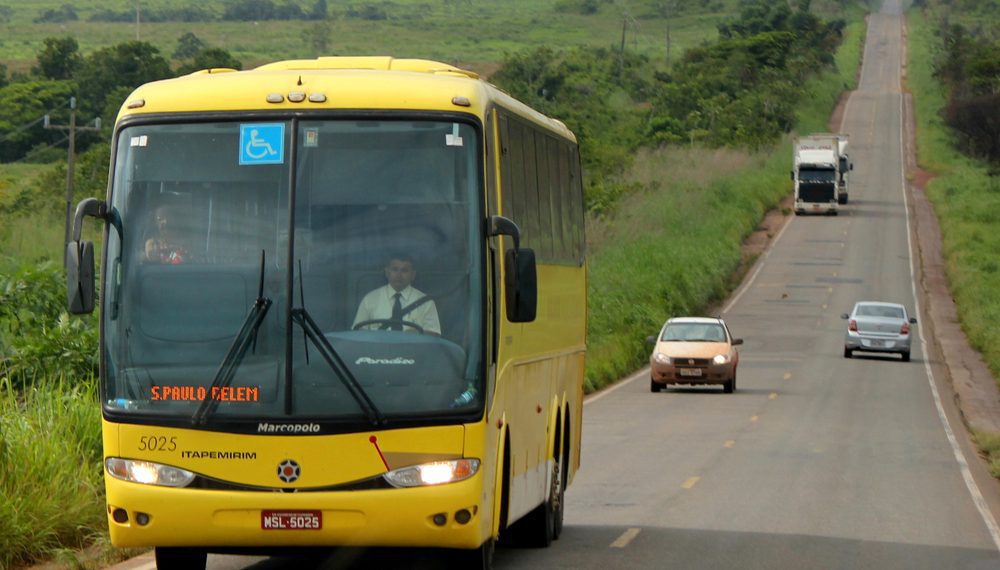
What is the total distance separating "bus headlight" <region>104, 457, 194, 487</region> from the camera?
9.34 m

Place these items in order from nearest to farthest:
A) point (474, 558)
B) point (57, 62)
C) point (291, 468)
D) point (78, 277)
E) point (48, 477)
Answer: point (78, 277), point (291, 468), point (474, 558), point (48, 477), point (57, 62)

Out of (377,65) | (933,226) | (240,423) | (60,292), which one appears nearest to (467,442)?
(240,423)

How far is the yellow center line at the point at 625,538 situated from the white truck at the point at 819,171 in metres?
67.2

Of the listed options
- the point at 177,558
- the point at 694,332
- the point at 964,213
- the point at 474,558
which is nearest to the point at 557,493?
the point at 474,558

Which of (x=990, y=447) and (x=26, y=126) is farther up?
(x=26, y=126)

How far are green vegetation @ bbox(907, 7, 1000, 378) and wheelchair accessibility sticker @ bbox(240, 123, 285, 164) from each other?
3301 centimetres

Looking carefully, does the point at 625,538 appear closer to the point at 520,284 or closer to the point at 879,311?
the point at 520,284

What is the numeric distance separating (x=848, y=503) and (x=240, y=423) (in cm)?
949

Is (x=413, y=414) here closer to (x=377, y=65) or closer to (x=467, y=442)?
(x=467, y=442)

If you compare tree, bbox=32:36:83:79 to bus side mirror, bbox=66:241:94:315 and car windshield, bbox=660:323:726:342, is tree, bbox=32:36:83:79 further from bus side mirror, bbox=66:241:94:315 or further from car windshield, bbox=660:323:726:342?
bus side mirror, bbox=66:241:94:315

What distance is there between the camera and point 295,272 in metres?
9.45

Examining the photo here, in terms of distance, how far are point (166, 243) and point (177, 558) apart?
79.8 inches

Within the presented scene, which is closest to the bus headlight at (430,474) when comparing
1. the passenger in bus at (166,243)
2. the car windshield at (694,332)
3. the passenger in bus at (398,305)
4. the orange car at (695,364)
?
the passenger in bus at (398,305)

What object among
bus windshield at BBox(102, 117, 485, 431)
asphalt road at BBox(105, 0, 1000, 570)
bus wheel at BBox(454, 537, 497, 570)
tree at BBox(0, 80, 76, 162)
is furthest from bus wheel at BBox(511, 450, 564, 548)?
tree at BBox(0, 80, 76, 162)
